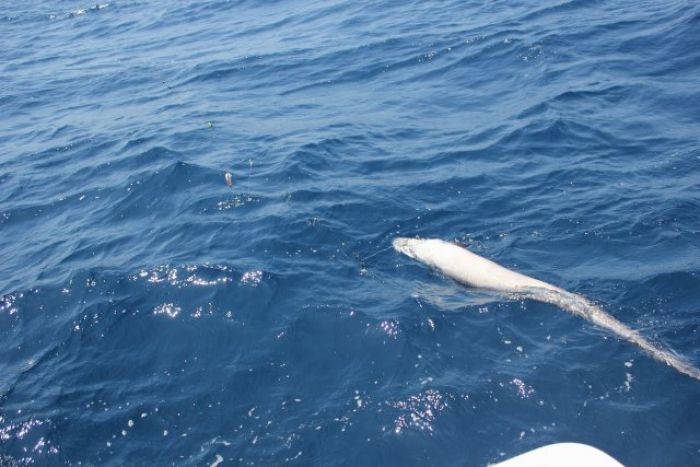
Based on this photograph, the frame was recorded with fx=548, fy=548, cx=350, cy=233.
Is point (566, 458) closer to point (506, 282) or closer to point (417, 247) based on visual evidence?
point (506, 282)

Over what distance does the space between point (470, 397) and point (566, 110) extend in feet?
33.2

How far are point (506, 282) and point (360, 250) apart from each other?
2.96 meters

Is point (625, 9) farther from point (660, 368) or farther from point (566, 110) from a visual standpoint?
point (660, 368)

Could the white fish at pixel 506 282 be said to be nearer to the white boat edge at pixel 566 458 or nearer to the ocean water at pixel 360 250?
the ocean water at pixel 360 250

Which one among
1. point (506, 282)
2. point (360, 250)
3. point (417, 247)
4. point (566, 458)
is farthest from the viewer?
point (360, 250)

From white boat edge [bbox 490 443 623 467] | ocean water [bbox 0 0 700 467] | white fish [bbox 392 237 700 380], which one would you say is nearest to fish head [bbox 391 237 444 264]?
white fish [bbox 392 237 700 380]

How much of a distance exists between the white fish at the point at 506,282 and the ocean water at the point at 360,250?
20 centimetres

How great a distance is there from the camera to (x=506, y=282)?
944cm

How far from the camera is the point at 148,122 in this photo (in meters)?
18.1

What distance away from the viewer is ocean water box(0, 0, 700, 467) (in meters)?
7.45

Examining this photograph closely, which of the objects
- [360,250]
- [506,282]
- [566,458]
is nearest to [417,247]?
[360,250]

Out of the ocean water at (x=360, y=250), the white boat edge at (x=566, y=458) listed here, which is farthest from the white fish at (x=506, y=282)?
the white boat edge at (x=566, y=458)

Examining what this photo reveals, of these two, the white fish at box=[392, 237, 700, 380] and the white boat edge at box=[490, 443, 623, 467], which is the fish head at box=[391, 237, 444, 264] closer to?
the white fish at box=[392, 237, 700, 380]

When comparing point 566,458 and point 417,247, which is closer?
point 566,458
